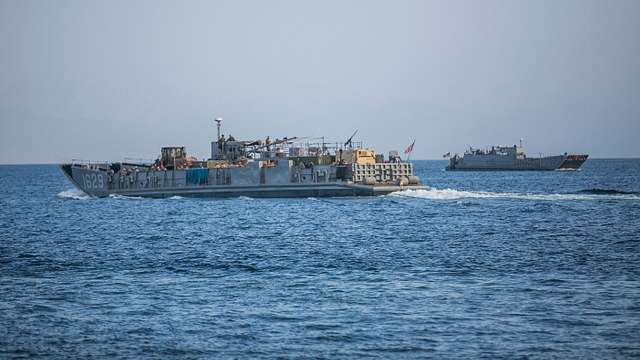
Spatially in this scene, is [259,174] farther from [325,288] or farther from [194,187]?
[325,288]

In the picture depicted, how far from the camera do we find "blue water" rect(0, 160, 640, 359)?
2817 cm

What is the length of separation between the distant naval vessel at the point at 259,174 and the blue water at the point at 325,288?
899 inches

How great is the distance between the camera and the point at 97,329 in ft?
100

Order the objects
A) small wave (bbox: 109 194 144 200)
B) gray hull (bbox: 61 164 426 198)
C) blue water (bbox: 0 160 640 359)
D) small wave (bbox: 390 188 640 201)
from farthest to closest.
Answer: small wave (bbox: 109 194 144 200) → gray hull (bbox: 61 164 426 198) → small wave (bbox: 390 188 640 201) → blue water (bbox: 0 160 640 359)

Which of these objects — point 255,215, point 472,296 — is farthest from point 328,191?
point 472,296

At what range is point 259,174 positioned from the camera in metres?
103

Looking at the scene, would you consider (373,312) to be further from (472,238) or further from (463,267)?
(472,238)

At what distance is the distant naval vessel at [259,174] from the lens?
9912 cm

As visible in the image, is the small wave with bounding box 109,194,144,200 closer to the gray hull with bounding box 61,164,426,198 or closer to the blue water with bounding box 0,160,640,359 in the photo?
the gray hull with bounding box 61,164,426,198

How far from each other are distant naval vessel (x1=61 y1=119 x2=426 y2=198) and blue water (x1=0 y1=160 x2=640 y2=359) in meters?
22.8

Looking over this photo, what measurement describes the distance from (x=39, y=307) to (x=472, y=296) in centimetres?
1754

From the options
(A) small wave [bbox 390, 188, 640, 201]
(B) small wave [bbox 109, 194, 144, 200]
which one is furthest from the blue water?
(B) small wave [bbox 109, 194, 144, 200]

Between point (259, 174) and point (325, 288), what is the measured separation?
213ft

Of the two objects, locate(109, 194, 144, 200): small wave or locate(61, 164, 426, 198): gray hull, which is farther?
locate(109, 194, 144, 200): small wave
